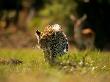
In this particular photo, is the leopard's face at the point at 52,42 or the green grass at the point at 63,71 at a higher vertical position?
the leopard's face at the point at 52,42

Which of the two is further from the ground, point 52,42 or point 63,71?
point 52,42

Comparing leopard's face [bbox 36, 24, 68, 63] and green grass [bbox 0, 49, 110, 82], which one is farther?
leopard's face [bbox 36, 24, 68, 63]

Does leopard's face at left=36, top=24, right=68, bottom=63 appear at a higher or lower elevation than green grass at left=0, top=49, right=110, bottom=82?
higher

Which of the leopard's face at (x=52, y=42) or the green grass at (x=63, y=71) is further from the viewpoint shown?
the leopard's face at (x=52, y=42)

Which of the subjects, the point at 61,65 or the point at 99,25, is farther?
the point at 99,25

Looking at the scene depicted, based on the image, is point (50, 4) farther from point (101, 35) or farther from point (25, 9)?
point (101, 35)

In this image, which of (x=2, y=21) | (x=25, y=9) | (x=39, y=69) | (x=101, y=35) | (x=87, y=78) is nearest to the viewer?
(x=87, y=78)

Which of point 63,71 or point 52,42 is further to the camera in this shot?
point 52,42

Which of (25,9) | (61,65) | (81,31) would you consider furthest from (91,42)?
(61,65)
